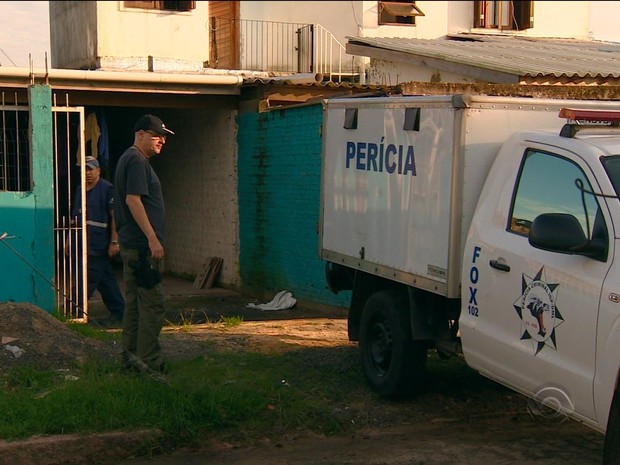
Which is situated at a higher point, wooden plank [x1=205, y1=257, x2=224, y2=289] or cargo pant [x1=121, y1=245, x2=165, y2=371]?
cargo pant [x1=121, y1=245, x2=165, y2=371]

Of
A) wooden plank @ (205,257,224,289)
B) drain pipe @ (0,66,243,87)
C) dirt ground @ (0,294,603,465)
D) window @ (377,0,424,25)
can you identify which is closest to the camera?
dirt ground @ (0,294,603,465)

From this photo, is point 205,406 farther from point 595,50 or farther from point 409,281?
point 595,50

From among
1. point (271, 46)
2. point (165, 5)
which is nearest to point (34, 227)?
point (165, 5)

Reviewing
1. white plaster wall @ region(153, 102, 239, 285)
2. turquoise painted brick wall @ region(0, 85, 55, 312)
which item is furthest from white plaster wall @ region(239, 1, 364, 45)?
turquoise painted brick wall @ region(0, 85, 55, 312)

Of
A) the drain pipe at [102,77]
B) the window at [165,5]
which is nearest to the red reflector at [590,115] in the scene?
the drain pipe at [102,77]

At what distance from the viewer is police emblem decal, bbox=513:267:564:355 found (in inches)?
199

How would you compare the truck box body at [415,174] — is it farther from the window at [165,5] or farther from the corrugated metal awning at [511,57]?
the window at [165,5]

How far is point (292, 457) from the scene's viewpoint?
19.1ft

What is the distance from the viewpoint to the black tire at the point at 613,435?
4625 mm

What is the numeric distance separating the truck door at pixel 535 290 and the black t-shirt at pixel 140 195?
2.35 metres

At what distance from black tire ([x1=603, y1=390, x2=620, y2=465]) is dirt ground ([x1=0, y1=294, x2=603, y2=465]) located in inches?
35.4

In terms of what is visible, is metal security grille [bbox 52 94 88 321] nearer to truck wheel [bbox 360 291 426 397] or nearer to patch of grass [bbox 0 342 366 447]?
patch of grass [bbox 0 342 366 447]

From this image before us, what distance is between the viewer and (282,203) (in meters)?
12.4

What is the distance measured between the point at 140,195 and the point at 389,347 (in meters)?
2.14
